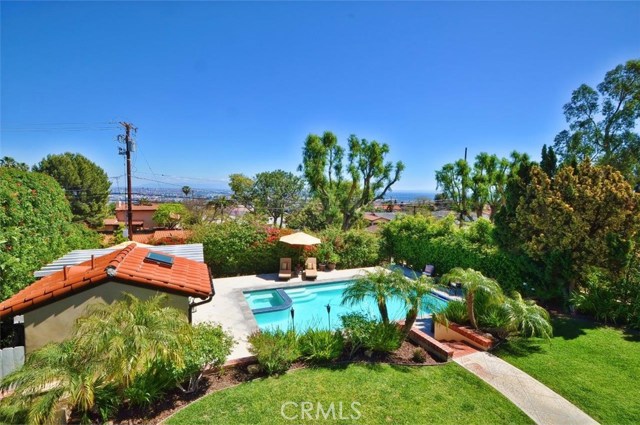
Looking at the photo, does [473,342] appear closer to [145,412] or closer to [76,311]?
[145,412]

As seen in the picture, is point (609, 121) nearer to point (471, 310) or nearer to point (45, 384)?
point (471, 310)

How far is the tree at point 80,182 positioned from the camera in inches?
1469

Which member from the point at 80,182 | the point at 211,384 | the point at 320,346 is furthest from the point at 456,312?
the point at 80,182

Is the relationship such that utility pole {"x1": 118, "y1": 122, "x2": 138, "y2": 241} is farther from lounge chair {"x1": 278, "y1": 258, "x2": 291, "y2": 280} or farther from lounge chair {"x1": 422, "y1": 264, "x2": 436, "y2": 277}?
lounge chair {"x1": 422, "y1": 264, "x2": 436, "y2": 277}

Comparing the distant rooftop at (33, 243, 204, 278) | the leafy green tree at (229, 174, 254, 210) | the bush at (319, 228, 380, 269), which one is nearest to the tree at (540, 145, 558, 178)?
the bush at (319, 228, 380, 269)

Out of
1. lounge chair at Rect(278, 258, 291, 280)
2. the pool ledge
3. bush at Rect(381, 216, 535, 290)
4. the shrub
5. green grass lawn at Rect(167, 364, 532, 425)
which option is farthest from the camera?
lounge chair at Rect(278, 258, 291, 280)

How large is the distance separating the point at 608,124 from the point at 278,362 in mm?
24586

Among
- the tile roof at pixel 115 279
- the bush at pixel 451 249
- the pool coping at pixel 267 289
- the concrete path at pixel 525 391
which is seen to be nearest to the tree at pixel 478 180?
the bush at pixel 451 249

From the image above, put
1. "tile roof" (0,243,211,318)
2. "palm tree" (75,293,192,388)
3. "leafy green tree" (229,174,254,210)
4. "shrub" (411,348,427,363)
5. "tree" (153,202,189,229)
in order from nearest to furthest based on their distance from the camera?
"palm tree" (75,293,192,388)
"tile roof" (0,243,211,318)
"shrub" (411,348,427,363)
"tree" (153,202,189,229)
"leafy green tree" (229,174,254,210)

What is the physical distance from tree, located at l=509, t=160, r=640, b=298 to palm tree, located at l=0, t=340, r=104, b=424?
12.6 m

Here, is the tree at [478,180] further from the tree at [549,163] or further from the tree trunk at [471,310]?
the tree trunk at [471,310]

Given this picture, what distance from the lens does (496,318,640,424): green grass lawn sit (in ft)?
19.6

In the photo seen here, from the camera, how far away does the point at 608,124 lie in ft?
64.2

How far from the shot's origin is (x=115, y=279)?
23.3 feet
